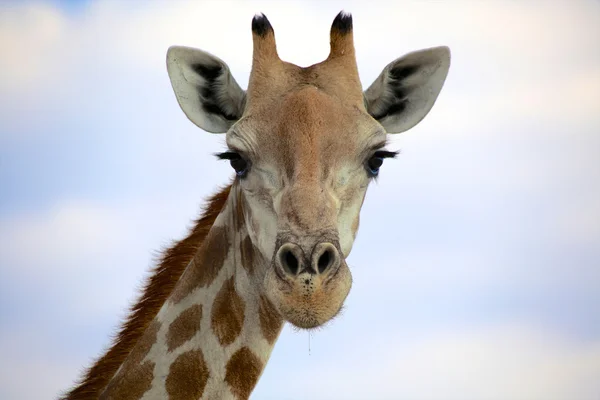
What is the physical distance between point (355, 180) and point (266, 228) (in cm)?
109

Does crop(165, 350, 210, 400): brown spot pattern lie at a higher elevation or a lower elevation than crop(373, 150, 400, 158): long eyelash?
lower

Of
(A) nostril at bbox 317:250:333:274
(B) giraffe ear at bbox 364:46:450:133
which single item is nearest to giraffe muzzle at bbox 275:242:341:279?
(A) nostril at bbox 317:250:333:274

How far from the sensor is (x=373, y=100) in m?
10.9

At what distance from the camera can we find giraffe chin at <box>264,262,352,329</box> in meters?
8.27

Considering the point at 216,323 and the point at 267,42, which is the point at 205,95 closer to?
the point at 267,42

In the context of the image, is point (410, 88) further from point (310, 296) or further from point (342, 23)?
point (310, 296)

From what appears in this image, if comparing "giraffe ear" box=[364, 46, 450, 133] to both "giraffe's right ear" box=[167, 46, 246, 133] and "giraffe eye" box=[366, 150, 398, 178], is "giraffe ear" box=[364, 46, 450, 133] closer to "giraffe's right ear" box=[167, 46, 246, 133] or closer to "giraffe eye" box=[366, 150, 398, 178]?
"giraffe eye" box=[366, 150, 398, 178]

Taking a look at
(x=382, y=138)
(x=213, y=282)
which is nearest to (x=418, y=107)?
(x=382, y=138)

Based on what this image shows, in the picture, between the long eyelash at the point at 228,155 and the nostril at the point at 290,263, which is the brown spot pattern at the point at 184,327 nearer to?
the long eyelash at the point at 228,155

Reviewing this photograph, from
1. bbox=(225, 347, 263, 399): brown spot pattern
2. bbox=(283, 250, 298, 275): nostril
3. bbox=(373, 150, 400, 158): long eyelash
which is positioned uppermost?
bbox=(373, 150, 400, 158): long eyelash

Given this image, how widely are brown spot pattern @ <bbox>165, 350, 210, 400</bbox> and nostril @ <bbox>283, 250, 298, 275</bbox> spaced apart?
1.94 m

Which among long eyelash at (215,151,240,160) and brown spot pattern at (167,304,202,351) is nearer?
long eyelash at (215,151,240,160)

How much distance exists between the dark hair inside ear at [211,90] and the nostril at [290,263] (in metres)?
2.78

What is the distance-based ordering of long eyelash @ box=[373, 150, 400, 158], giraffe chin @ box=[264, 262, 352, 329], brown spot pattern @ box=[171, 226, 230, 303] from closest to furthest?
giraffe chin @ box=[264, 262, 352, 329], long eyelash @ box=[373, 150, 400, 158], brown spot pattern @ box=[171, 226, 230, 303]
